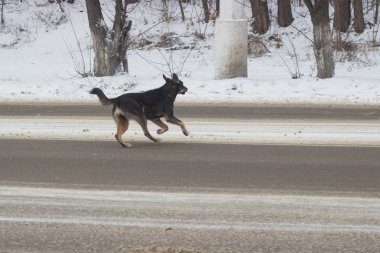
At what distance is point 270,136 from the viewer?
33.5ft

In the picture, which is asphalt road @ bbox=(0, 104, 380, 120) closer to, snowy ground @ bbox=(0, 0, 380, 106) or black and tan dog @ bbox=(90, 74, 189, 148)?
snowy ground @ bbox=(0, 0, 380, 106)

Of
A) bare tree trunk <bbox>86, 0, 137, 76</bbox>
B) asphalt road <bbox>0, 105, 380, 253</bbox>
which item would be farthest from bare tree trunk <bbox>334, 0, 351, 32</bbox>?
asphalt road <bbox>0, 105, 380, 253</bbox>

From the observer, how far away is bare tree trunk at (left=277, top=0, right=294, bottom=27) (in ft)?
96.2

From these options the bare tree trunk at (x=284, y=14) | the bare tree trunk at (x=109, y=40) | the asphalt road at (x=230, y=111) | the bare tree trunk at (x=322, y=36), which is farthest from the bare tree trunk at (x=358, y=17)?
the asphalt road at (x=230, y=111)

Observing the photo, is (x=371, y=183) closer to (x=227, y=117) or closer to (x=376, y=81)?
(x=227, y=117)

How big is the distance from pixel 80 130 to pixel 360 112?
201 inches

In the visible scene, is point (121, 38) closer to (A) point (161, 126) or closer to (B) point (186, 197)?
(A) point (161, 126)

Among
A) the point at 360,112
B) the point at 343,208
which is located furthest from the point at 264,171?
the point at 360,112

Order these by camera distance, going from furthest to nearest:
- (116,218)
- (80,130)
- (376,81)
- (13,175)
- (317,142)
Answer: (376,81) < (80,130) < (317,142) < (13,175) < (116,218)

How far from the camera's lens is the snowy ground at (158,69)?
14773 mm

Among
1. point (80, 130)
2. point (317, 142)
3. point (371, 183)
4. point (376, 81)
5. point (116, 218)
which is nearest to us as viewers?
point (116, 218)

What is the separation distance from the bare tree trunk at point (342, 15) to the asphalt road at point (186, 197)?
750 inches

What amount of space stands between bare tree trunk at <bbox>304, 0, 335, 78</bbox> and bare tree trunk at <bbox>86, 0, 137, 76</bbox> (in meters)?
4.51

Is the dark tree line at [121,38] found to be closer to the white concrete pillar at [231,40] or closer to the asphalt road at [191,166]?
the white concrete pillar at [231,40]
